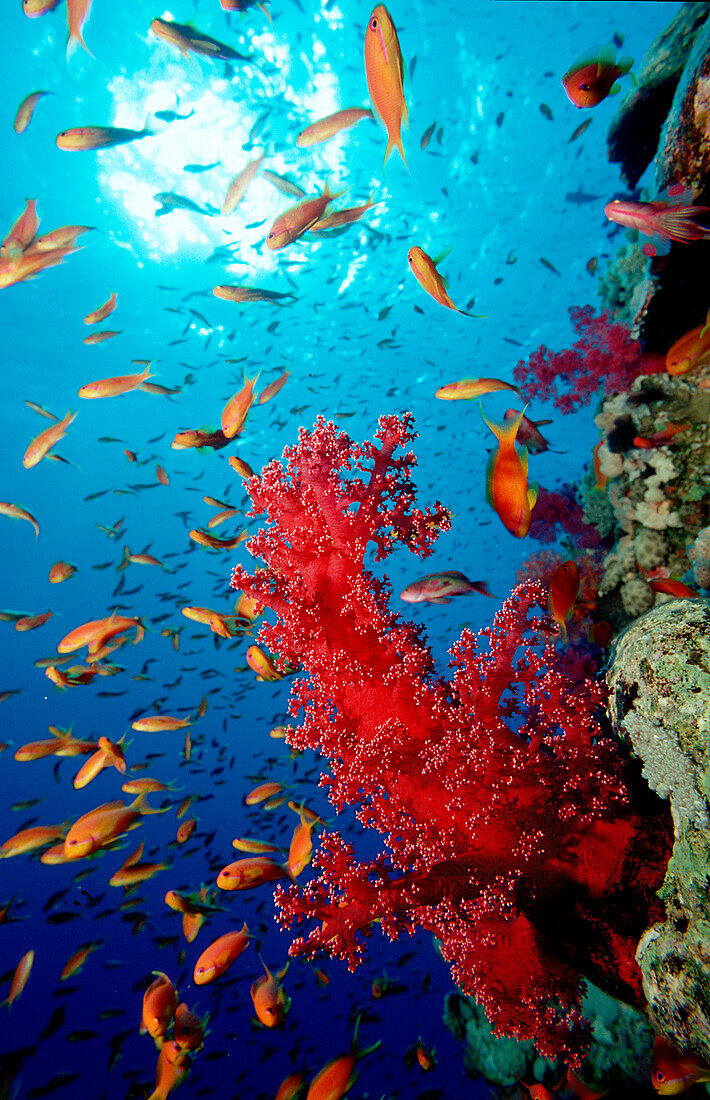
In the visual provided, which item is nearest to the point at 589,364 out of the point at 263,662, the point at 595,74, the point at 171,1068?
the point at 595,74

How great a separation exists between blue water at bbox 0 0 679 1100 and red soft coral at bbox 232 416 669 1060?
5.12 m

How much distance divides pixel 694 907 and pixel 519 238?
69.5 feet

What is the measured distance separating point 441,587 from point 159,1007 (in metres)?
5.21

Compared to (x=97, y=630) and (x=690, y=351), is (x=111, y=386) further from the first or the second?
(x=690, y=351)

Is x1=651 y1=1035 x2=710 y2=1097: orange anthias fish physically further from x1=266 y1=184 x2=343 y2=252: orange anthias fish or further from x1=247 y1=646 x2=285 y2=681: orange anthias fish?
x1=266 y1=184 x2=343 y2=252: orange anthias fish

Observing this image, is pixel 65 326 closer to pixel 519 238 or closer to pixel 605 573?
pixel 519 238

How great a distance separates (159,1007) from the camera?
15.5 feet

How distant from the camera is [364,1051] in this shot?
5.11 meters

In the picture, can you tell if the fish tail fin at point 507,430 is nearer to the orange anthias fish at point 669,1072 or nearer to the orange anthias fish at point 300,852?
the orange anthias fish at point 669,1072

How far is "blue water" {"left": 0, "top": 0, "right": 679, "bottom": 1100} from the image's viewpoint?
11695mm

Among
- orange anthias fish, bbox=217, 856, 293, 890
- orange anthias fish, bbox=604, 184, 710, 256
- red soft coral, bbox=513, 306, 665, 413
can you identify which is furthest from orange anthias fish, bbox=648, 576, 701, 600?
orange anthias fish, bbox=217, 856, 293, 890

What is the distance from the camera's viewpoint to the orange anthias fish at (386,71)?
2520 millimetres

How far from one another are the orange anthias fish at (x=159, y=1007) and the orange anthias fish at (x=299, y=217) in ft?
23.3

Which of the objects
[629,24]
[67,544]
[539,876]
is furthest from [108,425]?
[539,876]
